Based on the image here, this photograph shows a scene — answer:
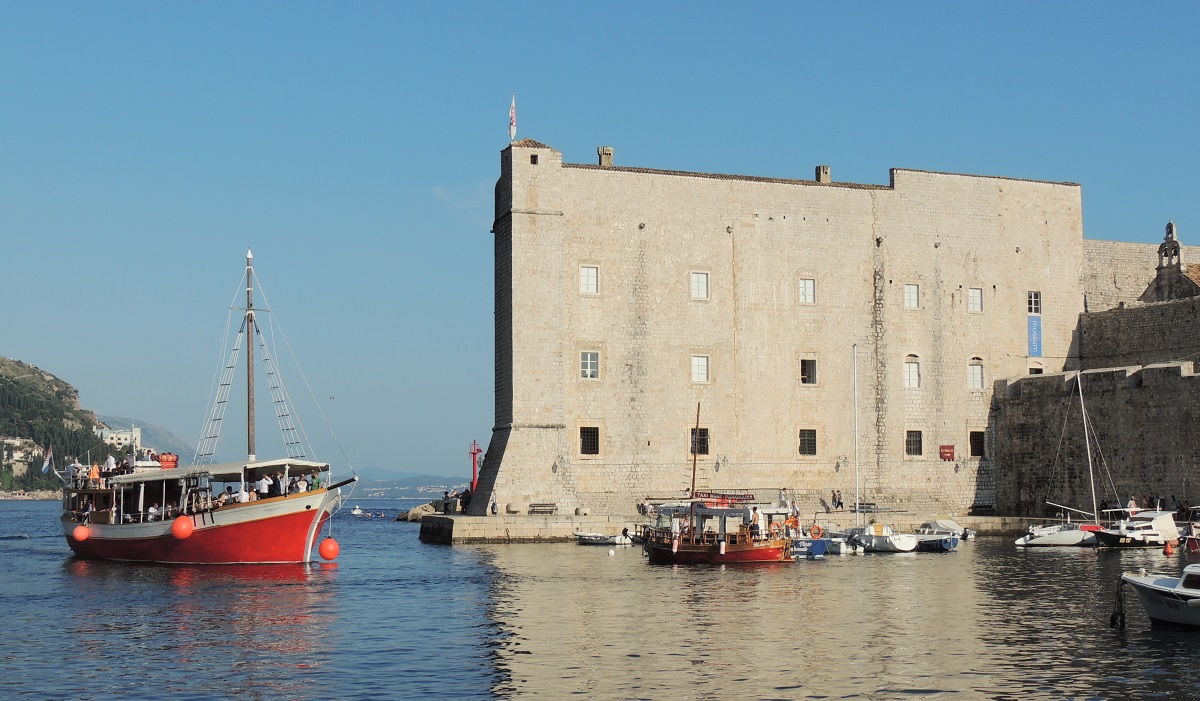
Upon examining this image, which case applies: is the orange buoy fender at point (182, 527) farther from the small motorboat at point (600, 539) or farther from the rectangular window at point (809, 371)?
the rectangular window at point (809, 371)

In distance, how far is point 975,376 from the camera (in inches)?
1927

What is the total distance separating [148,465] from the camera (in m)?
41.6

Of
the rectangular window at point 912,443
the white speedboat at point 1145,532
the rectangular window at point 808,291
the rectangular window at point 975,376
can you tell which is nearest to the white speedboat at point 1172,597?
the white speedboat at point 1145,532

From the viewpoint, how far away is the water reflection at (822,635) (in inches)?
667

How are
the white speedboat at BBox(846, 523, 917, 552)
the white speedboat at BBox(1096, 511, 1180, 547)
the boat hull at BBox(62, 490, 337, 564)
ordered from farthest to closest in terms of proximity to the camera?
the white speedboat at BBox(846, 523, 917, 552), the white speedboat at BBox(1096, 511, 1180, 547), the boat hull at BBox(62, 490, 337, 564)

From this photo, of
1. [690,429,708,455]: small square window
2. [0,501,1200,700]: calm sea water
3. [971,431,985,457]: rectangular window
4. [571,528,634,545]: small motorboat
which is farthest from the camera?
[971,431,985,457]: rectangular window

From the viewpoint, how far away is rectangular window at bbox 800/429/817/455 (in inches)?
1838

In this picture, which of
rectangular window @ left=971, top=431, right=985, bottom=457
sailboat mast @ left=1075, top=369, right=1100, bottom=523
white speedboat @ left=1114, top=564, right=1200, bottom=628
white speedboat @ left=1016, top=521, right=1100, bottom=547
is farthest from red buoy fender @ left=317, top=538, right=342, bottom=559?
rectangular window @ left=971, top=431, right=985, bottom=457

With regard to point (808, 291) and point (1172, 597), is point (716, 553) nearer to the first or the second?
point (808, 291)

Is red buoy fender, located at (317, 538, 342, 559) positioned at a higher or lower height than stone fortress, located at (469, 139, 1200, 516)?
lower

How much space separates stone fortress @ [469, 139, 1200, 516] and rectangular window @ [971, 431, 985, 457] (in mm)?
137

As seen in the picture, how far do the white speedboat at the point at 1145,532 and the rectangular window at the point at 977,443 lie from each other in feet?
27.6

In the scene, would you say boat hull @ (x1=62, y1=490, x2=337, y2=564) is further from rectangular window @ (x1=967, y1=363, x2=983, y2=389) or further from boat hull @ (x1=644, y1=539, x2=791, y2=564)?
rectangular window @ (x1=967, y1=363, x2=983, y2=389)

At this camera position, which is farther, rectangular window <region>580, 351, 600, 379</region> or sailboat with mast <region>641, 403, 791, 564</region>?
rectangular window <region>580, 351, 600, 379</region>
